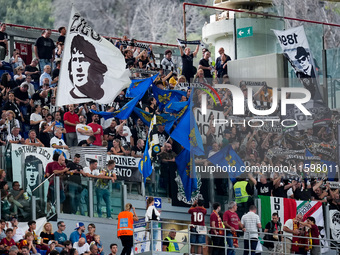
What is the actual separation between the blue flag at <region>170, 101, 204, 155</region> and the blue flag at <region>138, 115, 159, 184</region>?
604 millimetres

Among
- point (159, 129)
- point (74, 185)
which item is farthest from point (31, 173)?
point (159, 129)

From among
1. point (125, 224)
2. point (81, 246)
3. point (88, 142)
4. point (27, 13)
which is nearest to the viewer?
point (81, 246)

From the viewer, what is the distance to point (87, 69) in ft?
87.4

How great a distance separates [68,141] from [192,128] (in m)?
3.27

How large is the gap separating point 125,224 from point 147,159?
111 inches

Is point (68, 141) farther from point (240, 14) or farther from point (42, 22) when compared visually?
point (42, 22)

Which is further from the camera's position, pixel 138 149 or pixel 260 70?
pixel 260 70

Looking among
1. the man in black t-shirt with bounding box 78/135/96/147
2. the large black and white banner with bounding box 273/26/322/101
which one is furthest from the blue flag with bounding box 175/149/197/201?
the large black and white banner with bounding box 273/26/322/101

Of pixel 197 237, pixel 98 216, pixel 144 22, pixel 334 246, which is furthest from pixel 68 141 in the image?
pixel 144 22

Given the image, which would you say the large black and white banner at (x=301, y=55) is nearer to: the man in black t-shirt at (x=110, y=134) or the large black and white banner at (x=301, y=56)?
the large black and white banner at (x=301, y=56)

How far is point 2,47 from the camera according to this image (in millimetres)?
29531

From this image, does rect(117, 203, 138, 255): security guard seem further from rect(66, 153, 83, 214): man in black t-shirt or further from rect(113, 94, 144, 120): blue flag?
rect(113, 94, 144, 120): blue flag

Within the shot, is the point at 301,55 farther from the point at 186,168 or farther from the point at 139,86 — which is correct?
the point at 186,168

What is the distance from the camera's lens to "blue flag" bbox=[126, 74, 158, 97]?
93.2ft
